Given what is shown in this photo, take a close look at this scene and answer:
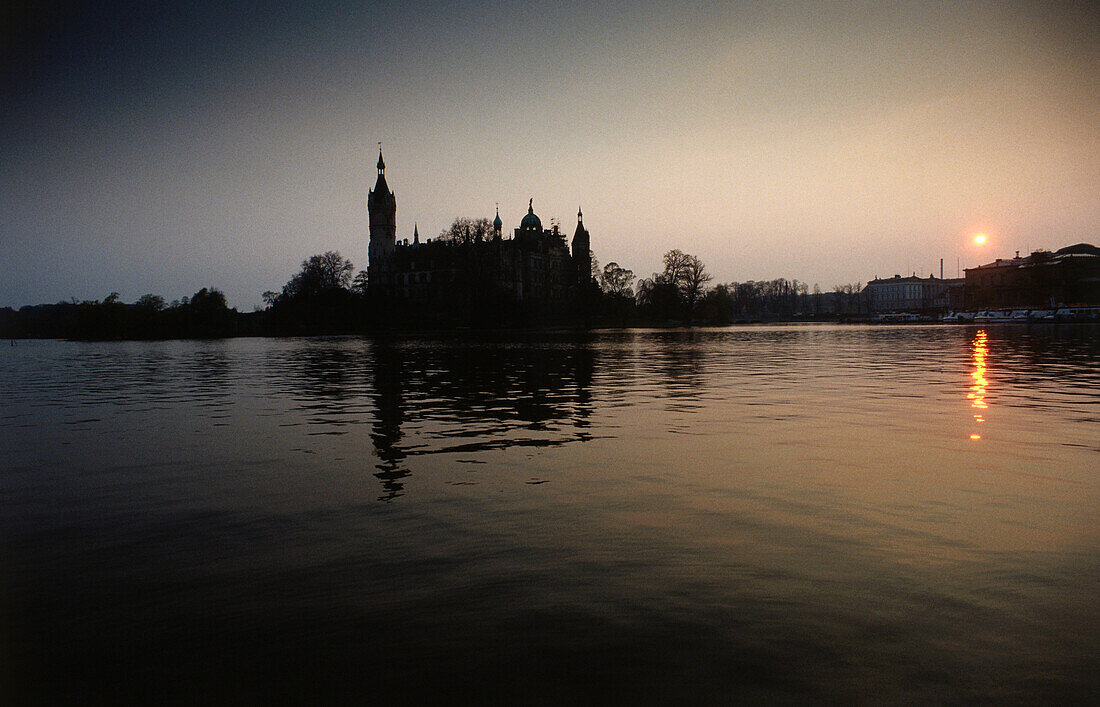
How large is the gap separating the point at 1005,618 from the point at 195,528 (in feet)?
25.0

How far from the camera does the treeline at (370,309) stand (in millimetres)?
116438

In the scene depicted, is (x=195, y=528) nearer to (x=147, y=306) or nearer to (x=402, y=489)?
(x=402, y=489)

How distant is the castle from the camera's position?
453 ft

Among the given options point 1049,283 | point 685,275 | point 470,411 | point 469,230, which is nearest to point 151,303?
point 469,230

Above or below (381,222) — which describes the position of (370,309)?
below

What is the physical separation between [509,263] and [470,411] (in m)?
123

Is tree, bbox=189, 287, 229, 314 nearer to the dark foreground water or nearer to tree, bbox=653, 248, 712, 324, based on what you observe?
tree, bbox=653, 248, 712, 324

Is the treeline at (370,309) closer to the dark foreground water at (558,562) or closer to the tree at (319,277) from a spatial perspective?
the tree at (319,277)

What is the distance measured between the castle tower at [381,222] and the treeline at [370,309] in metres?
9.01

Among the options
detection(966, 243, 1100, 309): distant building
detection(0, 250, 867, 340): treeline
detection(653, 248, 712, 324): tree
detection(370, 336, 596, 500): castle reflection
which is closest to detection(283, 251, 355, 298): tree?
detection(0, 250, 867, 340): treeline

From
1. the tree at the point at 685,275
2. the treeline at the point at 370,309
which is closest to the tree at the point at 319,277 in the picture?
the treeline at the point at 370,309

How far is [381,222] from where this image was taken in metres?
167

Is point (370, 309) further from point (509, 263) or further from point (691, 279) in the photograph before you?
point (691, 279)

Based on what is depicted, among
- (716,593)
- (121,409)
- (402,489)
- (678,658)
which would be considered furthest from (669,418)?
(121,409)
